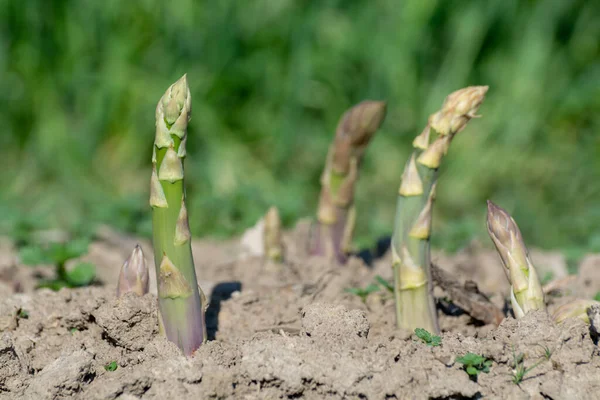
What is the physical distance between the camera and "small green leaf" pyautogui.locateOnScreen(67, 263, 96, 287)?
324 centimetres

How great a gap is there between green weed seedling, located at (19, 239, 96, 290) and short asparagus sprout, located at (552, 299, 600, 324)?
1.95 metres

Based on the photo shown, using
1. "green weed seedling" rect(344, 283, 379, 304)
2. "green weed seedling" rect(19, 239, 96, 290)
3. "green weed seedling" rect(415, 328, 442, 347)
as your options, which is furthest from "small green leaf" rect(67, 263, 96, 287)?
"green weed seedling" rect(415, 328, 442, 347)

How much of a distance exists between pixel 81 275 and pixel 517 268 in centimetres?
187

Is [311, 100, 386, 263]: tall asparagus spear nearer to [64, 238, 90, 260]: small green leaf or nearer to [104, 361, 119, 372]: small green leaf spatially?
[64, 238, 90, 260]: small green leaf

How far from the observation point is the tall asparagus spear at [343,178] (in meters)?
3.12

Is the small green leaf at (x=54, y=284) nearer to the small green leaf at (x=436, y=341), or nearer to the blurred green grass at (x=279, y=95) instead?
the small green leaf at (x=436, y=341)

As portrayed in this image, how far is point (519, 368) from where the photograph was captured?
2.24 meters

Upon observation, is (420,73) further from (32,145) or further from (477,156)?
(32,145)

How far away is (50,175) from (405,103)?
3.17 meters

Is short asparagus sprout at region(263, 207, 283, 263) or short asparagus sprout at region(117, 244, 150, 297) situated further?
short asparagus sprout at region(263, 207, 283, 263)

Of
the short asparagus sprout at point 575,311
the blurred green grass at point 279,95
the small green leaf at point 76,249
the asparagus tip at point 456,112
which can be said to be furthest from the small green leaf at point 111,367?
the blurred green grass at point 279,95

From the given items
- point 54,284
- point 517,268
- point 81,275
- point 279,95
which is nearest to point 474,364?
point 517,268

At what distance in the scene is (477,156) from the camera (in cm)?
654

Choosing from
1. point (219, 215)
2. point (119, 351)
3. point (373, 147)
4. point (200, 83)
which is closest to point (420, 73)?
point (373, 147)
